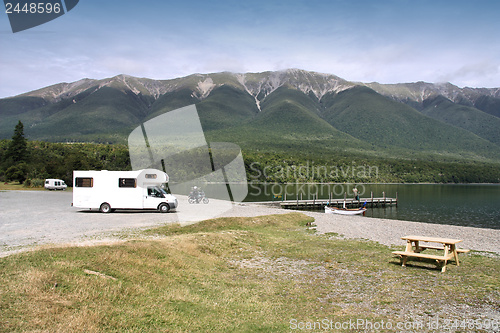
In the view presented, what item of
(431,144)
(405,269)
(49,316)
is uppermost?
(431,144)

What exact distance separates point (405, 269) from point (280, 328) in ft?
19.6

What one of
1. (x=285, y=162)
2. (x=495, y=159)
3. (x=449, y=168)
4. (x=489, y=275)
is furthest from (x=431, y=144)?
(x=489, y=275)

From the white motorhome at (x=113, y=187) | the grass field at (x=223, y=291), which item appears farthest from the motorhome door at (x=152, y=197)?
the grass field at (x=223, y=291)

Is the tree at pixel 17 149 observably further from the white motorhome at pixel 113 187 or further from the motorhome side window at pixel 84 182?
the white motorhome at pixel 113 187

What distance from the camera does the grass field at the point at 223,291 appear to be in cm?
→ 569

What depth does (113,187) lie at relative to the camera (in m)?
24.2

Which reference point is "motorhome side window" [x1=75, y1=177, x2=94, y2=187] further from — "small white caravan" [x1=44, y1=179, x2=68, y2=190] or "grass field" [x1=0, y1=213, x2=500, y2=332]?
"small white caravan" [x1=44, y1=179, x2=68, y2=190]

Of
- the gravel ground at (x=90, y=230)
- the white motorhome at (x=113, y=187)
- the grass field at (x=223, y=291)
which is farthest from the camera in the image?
the white motorhome at (x=113, y=187)

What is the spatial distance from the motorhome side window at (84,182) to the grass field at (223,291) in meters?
15.0

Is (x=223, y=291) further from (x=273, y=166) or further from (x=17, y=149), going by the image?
(x=273, y=166)

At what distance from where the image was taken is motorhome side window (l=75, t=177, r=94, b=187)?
24.0m

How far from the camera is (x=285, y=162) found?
120312mm

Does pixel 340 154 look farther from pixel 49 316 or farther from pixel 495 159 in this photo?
pixel 49 316

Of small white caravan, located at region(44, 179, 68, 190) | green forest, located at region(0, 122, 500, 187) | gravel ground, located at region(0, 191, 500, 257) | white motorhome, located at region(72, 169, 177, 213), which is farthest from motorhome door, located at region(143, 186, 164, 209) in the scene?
green forest, located at region(0, 122, 500, 187)
